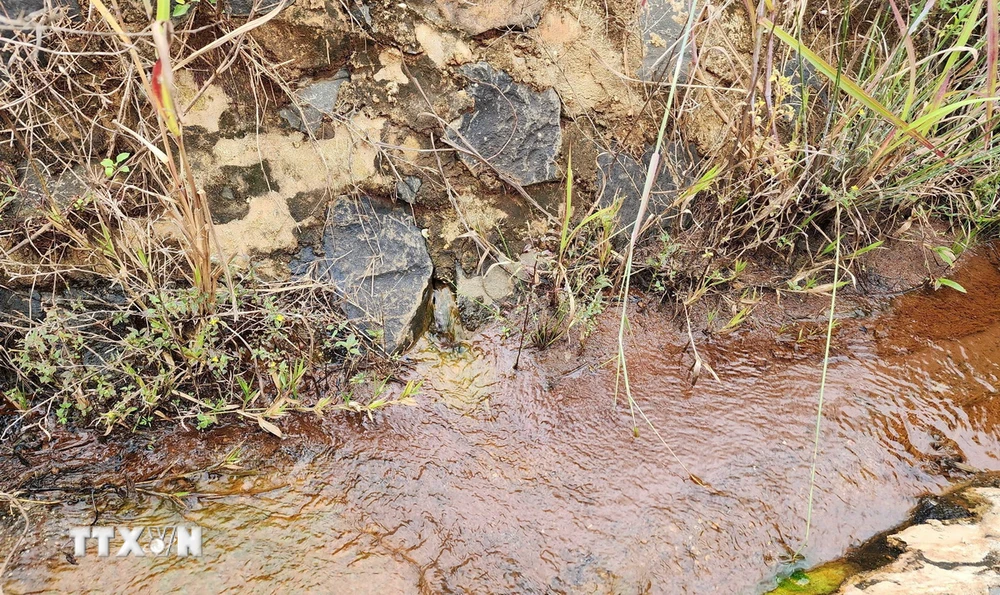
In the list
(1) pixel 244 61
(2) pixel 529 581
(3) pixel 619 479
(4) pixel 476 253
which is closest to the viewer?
(2) pixel 529 581

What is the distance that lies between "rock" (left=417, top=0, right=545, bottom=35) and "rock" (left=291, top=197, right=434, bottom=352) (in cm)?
63

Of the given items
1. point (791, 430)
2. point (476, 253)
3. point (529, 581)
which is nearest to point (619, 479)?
point (529, 581)

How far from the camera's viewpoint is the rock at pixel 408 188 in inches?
81.7

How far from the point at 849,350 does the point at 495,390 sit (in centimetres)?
119

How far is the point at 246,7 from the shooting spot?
1799mm

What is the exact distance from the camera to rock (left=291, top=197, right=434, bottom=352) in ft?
6.53

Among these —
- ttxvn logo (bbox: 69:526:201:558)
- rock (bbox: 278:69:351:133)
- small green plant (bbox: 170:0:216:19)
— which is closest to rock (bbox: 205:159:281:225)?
rock (bbox: 278:69:351:133)

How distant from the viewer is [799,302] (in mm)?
2176

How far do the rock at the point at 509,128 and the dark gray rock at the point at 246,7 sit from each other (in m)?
0.59

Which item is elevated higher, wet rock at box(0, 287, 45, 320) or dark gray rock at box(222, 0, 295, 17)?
dark gray rock at box(222, 0, 295, 17)

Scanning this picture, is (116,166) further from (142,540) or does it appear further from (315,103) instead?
(142,540)

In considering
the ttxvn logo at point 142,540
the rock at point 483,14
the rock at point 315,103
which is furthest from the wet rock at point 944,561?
the rock at point 315,103

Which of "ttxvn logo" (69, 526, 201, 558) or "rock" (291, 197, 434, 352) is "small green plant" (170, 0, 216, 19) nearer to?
"rock" (291, 197, 434, 352)

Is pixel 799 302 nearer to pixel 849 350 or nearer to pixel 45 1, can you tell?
pixel 849 350
